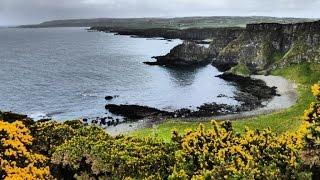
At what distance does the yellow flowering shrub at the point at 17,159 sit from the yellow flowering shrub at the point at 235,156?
9804 millimetres

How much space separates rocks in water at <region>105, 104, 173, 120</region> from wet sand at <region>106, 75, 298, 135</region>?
621cm

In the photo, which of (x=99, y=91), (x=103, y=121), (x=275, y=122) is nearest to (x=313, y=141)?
(x=275, y=122)

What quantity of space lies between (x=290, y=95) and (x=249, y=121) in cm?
3698

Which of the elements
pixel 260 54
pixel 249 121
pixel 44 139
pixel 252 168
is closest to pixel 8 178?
pixel 44 139

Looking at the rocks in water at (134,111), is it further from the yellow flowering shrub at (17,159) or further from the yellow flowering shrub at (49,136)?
the yellow flowering shrub at (17,159)

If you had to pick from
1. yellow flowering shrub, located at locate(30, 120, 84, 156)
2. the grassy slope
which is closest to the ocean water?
the grassy slope

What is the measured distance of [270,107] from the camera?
122188 millimetres

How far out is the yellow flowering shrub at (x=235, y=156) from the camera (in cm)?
2856

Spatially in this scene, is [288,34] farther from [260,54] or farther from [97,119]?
[97,119]

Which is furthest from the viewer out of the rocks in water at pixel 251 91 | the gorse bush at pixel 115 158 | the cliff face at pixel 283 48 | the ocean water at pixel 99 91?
the cliff face at pixel 283 48

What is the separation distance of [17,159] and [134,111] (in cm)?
8740

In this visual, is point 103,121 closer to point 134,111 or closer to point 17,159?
point 134,111

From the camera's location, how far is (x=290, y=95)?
13525 centimetres

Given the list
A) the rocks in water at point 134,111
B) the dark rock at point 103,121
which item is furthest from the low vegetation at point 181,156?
the rocks in water at point 134,111
